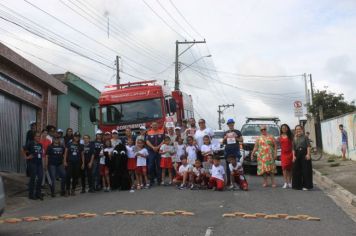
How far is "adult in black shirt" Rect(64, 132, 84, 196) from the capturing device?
39.0 feet

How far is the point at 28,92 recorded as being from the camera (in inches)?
679

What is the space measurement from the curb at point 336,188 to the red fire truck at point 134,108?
514cm

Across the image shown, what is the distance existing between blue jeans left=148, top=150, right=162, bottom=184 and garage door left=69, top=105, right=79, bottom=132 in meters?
12.2

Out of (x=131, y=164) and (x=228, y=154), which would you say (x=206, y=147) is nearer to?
(x=228, y=154)

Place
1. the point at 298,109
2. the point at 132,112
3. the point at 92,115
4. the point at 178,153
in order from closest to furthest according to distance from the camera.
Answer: the point at 178,153 < the point at 132,112 < the point at 92,115 < the point at 298,109

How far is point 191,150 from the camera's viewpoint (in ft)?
40.0

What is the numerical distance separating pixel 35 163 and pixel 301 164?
21.9ft

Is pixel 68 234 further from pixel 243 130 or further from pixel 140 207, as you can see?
pixel 243 130

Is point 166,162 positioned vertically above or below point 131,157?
below

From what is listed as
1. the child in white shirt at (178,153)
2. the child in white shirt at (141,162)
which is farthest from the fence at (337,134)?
the child in white shirt at (141,162)

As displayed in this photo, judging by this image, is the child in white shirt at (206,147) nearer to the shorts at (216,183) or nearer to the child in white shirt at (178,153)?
the child in white shirt at (178,153)

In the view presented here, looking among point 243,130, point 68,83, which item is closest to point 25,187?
point 243,130

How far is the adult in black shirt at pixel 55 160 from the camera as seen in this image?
38.0ft

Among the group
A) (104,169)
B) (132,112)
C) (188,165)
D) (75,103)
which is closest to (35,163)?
(104,169)
